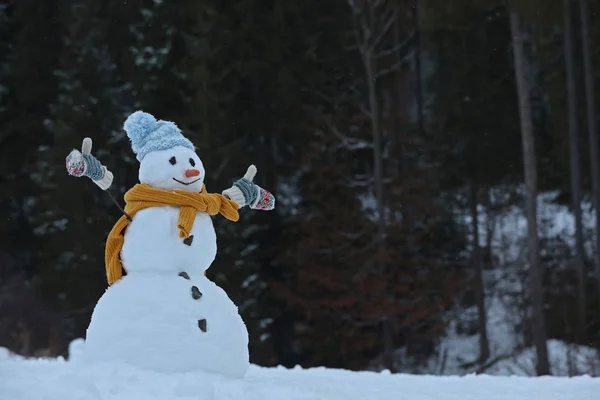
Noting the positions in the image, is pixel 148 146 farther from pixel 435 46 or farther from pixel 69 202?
pixel 435 46

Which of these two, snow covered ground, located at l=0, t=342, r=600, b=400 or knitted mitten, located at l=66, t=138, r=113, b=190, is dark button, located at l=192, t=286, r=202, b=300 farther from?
knitted mitten, located at l=66, t=138, r=113, b=190

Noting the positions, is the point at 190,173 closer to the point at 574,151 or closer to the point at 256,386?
the point at 256,386

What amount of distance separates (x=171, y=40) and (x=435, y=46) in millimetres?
5098

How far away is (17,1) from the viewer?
54.3 ft

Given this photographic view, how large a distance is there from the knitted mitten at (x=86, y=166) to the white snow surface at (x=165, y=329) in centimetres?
79

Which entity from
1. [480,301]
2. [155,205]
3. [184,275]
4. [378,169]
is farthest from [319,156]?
[184,275]

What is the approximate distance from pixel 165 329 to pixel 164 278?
350mm

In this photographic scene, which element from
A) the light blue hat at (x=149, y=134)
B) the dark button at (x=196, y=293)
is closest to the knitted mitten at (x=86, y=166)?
the light blue hat at (x=149, y=134)

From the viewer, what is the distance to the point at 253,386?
520 cm

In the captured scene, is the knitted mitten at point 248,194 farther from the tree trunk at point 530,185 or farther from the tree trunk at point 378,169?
the tree trunk at point 378,169

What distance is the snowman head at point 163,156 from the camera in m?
5.91

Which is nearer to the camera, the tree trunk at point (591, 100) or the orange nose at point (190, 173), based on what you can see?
the orange nose at point (190, 173)

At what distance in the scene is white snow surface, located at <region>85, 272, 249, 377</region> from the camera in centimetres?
542

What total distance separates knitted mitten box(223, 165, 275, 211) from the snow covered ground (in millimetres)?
1288
